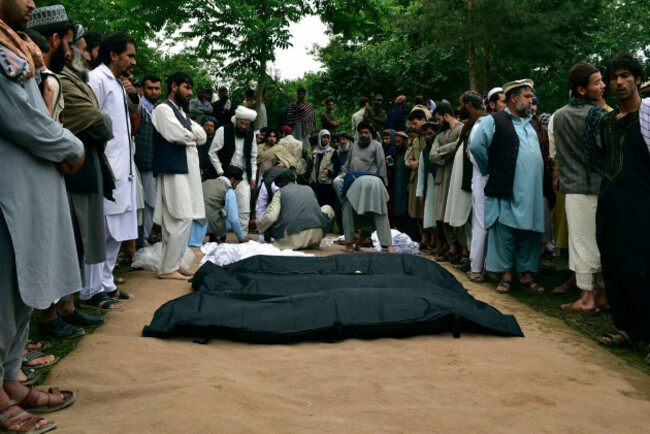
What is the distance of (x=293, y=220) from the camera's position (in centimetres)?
829

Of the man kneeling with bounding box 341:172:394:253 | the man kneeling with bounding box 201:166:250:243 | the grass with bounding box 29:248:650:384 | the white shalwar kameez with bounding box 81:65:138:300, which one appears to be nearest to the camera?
the grass with bounding box 29:248:650:384

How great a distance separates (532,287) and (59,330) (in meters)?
4.42

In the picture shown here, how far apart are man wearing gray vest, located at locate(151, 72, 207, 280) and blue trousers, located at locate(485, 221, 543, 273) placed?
3144 mm

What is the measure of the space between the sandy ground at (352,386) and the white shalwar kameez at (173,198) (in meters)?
1.76

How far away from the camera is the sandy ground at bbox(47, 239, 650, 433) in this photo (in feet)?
8.44

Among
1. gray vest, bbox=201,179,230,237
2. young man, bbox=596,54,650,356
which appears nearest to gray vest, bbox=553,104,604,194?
young man, bbox=596,54,650,356

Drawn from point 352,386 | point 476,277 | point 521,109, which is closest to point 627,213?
point 352,386

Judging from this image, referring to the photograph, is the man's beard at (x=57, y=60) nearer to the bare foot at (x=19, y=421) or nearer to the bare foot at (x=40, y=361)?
the bare foot at (x=40, y=361)

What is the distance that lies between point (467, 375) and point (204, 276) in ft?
9.45

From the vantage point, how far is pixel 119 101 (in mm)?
5035

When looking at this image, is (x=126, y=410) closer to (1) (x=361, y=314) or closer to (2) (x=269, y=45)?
(1) (x=361, y=314)

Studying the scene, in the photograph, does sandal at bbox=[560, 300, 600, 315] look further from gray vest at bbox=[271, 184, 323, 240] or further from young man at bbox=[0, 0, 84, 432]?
young man at bbox=[0, 0, 84, 432]

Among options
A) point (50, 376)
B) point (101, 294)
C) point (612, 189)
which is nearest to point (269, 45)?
point (101, 294)

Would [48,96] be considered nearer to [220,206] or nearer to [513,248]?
[513,248]
